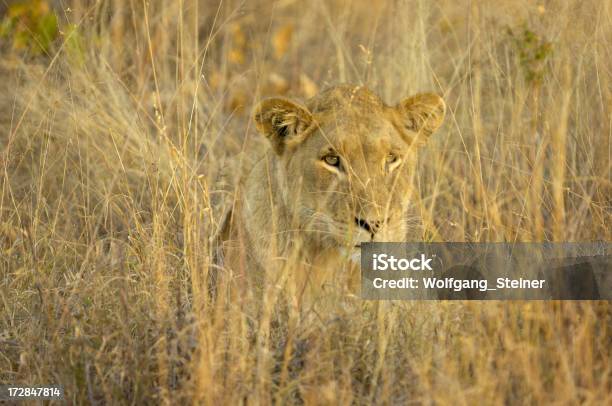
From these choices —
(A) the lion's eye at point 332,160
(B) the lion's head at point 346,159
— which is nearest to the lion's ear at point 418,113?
(B) the lion's head at point 346,159

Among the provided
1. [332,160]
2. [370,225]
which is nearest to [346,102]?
[332,160]

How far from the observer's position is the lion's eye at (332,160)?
514 cm

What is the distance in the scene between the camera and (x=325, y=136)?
5.09 m

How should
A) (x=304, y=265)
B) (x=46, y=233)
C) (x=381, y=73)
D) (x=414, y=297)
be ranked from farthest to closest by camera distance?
(x=381, y=73) → (x=46, y=233) → (x=304, y=265) → (x=414, y=297)

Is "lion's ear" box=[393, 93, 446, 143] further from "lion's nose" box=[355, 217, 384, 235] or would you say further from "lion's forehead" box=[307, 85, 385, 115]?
"lion's nose" box=[355, 217, 384, 235]

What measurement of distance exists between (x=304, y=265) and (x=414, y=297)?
640 mm

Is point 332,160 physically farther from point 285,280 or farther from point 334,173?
point 285,280

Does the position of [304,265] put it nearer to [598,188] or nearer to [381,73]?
[598,188]

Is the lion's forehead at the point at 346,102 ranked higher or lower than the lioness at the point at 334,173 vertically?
higher

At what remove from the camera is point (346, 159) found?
505 cm

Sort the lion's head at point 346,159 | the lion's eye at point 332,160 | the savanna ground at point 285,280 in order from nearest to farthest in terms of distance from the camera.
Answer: the savanna ground at point 285,280 → the lion's head at point 346,159 → the lion's eye at point 332,160

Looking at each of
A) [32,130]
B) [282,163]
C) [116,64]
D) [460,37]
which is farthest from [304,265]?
[460,37]

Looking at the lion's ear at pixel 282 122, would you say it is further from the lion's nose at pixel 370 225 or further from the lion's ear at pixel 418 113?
the lion's nose at pixel 370 225

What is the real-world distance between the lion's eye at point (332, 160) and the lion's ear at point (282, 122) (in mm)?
239
